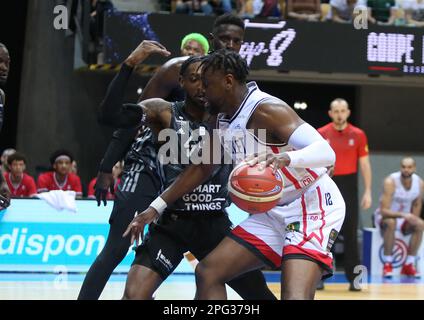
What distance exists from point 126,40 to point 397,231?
4.52 m

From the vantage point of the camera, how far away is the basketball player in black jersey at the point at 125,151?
466 centimetres

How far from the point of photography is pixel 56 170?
10758mm

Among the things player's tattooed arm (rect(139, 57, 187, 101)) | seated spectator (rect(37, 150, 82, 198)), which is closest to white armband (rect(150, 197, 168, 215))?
player's tattooed arm (rect(139, 57, 187, 101))

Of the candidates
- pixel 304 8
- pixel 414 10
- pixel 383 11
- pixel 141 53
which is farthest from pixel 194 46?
pixel 414 10

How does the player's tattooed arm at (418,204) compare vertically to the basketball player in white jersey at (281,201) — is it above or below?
Answer: below

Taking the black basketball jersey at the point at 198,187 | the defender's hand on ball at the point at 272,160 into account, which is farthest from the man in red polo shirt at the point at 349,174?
the defender's hand on ball at the point at 272,160

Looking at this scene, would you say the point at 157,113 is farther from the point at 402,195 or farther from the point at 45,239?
the point at 402,195

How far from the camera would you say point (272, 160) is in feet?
13.6

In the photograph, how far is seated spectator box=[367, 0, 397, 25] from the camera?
13391 millimetres

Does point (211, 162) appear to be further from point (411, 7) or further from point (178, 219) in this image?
point (411, 7)

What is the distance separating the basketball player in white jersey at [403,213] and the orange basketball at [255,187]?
7112 mm

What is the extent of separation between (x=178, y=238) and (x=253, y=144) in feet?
2.48

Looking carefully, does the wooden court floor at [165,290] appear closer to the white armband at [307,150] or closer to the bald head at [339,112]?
the bald head at [339,112]
